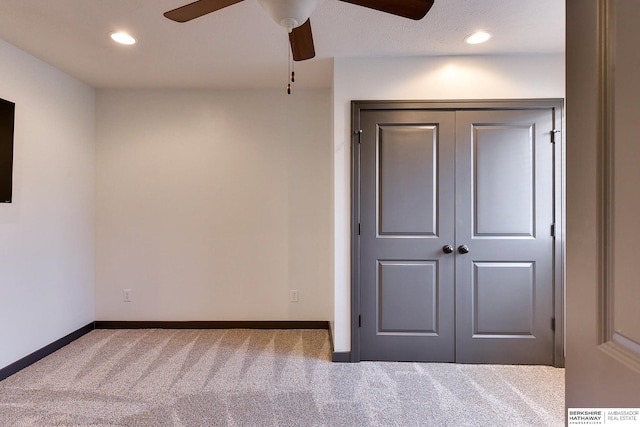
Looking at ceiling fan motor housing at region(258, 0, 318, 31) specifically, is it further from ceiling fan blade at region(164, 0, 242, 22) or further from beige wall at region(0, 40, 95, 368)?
beige wall at region(0, 40, 95, 368)

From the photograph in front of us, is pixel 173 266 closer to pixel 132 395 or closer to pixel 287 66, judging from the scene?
pixel 132 395

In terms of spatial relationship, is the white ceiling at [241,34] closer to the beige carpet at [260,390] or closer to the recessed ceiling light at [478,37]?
the recessed ceiling light at [478,37]

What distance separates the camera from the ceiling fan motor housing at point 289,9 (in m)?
1.24

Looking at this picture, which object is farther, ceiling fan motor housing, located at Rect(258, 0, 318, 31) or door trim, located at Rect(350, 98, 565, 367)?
door trim, located at Rect(350, 98, 565, 367)

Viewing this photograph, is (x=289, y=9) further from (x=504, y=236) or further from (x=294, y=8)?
(x=504, y=236)

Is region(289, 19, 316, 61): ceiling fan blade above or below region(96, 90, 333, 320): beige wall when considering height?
above

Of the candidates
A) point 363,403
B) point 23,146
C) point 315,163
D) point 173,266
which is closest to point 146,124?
point 23,146

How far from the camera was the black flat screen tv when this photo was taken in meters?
2.34

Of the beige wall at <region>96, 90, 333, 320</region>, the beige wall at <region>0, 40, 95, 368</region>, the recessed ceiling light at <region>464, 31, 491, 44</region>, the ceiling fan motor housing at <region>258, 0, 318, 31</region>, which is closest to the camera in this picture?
the ceiling fan motor housing at <region>258, 0, 318, 31</region>

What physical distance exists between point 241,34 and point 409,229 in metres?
1.92

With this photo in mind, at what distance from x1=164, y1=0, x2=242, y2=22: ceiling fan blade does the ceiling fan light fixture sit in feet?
3.84

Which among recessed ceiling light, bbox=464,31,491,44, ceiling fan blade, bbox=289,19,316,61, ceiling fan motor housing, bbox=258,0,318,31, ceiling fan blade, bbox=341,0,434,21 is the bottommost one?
ceiling fan motor housing, bbox=258,0,318,31

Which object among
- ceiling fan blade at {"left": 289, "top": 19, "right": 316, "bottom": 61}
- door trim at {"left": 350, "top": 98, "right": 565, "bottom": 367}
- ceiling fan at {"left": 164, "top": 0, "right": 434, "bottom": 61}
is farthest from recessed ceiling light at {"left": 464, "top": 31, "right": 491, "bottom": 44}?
ceiling fan blade at {"left": 289, "top": 19, "right": 316, "bottom": 61}

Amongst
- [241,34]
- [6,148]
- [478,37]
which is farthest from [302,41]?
[6,148]
